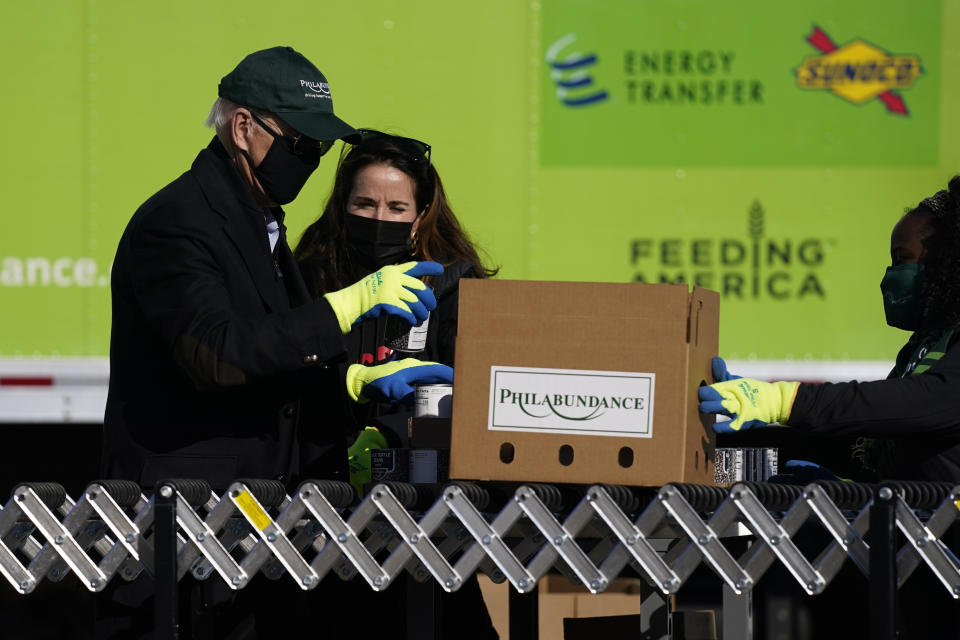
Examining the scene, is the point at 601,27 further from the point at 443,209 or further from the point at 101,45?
the point at 101,45

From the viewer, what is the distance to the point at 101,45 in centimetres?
491

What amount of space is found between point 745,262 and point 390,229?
5.22 feet

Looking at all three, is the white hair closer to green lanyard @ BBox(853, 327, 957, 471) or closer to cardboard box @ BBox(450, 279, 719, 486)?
cardboard box @ BBox(450, 279, 719, 486)

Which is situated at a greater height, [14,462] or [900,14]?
[900,14]

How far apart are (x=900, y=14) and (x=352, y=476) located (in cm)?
285

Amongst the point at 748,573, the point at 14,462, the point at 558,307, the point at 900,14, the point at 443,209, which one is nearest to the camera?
the point at 748,573

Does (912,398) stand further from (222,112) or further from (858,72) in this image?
(858,72)

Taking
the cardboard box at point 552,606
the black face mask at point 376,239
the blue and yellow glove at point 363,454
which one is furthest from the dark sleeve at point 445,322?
the cardboard box at point 552,606

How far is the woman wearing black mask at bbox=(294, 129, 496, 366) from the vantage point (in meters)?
3.81

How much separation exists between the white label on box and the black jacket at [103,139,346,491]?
0.41m

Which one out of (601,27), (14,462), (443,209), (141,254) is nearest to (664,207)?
(601,27)

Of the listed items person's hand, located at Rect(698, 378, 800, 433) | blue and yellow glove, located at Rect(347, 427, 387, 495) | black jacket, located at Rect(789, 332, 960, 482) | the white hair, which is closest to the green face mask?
black jacket, located at Rect(789, 332, 960, 482)

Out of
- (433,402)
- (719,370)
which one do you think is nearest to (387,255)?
(433,402)

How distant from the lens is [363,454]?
3.42 m
